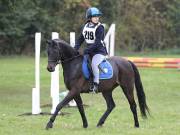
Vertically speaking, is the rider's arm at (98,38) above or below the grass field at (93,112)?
above

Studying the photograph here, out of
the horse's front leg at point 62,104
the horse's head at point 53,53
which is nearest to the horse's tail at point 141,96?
the horse's front leg at point 62,104

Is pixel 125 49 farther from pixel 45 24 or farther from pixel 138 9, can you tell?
pixel 45 24

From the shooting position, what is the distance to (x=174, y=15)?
2753 inches

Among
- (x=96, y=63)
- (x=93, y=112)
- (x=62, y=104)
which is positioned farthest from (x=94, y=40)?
(x=93, y=112)

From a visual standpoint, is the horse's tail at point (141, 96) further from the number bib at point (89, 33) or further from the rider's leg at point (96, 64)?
the number bib at point (89, 33)

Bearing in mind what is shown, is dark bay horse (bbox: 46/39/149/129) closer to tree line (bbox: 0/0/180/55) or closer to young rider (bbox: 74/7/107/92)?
young rider (bbox: 74/7/107/92)

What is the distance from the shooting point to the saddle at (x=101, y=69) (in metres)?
13.8

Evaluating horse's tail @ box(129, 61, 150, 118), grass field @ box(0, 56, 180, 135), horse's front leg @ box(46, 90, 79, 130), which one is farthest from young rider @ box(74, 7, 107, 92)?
grass field @ box(0, 56, 180, 135)

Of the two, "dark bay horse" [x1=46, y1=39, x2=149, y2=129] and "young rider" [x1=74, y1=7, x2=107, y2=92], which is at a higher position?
"young rider" [x1=74, y1=7, x2=107, y2=92]

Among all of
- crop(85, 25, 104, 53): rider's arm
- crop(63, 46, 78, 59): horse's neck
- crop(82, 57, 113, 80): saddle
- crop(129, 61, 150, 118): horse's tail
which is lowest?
crop(129, 61, 150, 118): horse's tail

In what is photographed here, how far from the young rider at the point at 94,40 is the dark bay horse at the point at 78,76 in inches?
10.1

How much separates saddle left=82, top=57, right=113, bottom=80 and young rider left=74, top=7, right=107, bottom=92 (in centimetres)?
11

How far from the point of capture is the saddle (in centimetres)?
1382

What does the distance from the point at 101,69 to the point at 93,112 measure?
13.4 ft
